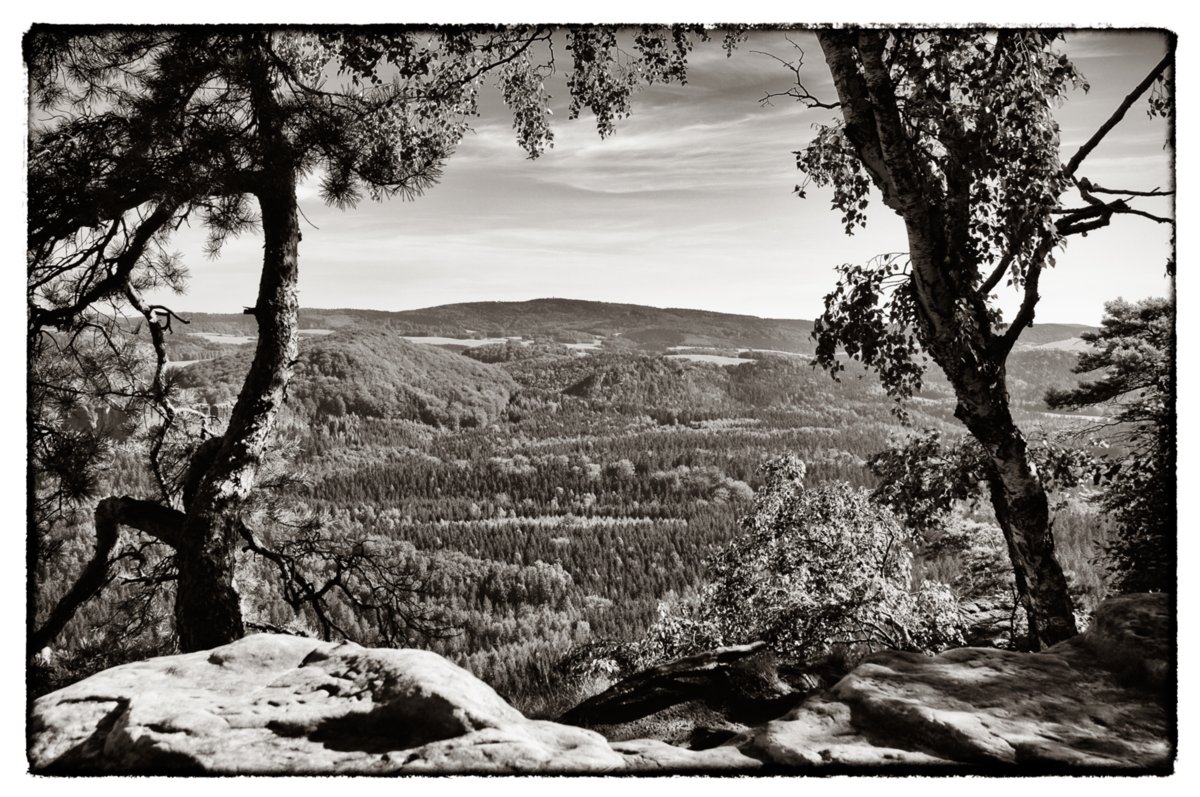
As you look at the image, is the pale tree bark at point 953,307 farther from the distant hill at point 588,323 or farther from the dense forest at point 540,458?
the distant hill at point 588,323

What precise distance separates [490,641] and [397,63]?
9.45ft

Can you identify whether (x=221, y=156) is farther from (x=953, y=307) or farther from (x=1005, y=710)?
(x=1005, y=710)

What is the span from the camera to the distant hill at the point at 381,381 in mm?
3770

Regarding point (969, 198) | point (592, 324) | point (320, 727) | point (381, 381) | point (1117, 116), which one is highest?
point (1117, 116)

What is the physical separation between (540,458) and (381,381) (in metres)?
1.02

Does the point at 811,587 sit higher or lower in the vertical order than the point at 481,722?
lower

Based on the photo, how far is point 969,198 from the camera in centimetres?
314

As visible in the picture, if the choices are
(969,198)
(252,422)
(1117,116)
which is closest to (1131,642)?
(969,198)

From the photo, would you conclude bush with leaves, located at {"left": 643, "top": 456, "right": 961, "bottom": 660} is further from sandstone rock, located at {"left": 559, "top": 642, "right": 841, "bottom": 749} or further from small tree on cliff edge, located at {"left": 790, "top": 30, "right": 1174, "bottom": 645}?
small tree on cliff edge, located at {"left": 790, "top": 30, "right": 1174, "bottom": 645}

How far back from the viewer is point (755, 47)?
3.25 meters

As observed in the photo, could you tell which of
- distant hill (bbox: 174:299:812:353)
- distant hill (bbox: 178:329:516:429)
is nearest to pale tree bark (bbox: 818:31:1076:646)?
distant hill (bbox: 174:299:812:353)

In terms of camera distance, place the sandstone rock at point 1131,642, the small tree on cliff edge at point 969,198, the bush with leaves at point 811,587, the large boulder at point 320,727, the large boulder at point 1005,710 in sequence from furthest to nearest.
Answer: the bush with leaves at point 811,587, the small tree on cliff edge at point 969,198, the sandstone rock at point 1131,642, the large boulder at point 1005,710, the large boulder at point 320,727

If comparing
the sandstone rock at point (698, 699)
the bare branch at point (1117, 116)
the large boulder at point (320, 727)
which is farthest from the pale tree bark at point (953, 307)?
the large boulder at point (320, 727)

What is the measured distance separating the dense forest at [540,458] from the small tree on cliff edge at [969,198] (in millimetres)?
691
